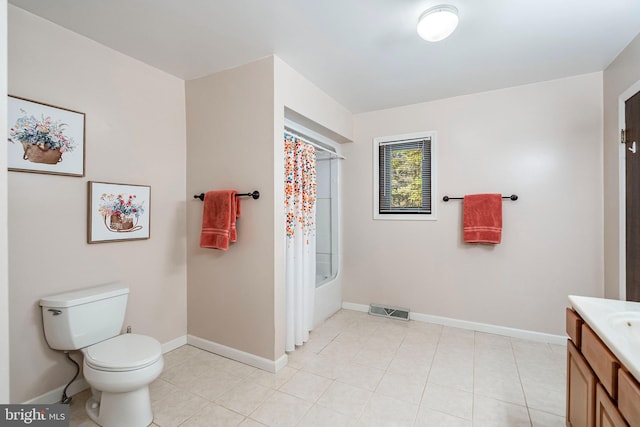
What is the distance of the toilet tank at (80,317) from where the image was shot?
1701 millimetres

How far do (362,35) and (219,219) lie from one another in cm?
167

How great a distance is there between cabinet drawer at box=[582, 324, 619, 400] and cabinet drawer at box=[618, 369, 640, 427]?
0.12ft

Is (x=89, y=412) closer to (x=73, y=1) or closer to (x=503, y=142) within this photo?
(x=73, y=1)

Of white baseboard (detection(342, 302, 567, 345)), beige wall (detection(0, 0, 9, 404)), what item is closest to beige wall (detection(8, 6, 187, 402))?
beige wall (detection(0, 0, 9, 404))

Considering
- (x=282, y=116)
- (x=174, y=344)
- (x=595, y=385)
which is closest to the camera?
(x=595, y=385)

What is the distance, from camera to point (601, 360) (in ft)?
3.59

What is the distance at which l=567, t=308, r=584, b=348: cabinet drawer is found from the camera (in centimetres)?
135

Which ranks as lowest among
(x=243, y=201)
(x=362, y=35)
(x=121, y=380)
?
(x=121, y=380)

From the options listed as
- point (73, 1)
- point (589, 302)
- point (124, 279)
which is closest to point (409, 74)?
point (589, 302)

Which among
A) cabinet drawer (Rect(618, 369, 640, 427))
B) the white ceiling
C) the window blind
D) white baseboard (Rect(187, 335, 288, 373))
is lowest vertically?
white baseboard (Rect(187, 335, 288, 373))

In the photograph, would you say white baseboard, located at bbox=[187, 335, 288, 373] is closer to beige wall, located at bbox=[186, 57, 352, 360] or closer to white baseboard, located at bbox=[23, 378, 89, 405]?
beige wall, located at bbox=[186, 57, 352, 360]

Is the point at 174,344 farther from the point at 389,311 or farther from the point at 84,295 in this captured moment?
the point at 389,311

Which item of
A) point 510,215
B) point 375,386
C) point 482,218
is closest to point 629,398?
point 375,386

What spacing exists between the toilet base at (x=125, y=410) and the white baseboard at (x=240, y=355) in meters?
0.74
